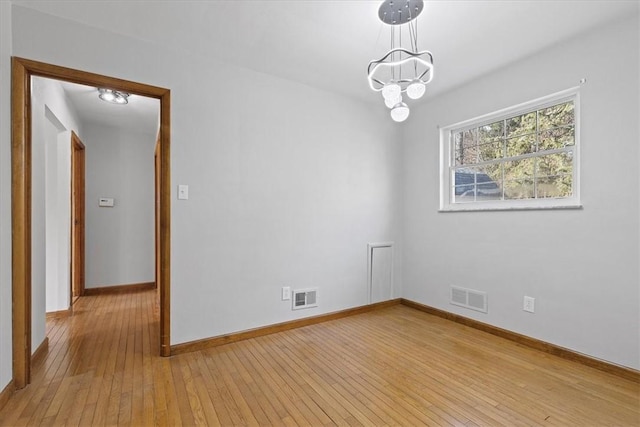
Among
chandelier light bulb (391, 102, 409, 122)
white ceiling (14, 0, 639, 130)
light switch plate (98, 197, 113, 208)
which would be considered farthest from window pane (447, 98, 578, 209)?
light switch plate (98, 197, 113, 208)

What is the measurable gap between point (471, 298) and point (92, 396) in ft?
10.5

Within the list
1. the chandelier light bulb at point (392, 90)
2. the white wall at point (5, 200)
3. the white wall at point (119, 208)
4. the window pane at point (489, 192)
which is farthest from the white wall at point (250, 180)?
the white wall at point (119, 208)

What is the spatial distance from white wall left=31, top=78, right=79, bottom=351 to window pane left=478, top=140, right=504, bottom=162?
159 inches

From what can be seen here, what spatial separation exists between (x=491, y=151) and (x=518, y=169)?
35cm

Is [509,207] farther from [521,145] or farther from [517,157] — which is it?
[521,145]

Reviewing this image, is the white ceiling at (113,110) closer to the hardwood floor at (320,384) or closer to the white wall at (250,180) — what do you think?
the white wall at (250,180)

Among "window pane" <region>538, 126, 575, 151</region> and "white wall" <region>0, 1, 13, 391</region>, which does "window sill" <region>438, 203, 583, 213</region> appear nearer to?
"window pane" <region>538, 126, 575, 151</region>

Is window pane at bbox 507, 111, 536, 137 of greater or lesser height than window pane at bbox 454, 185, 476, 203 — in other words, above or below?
above

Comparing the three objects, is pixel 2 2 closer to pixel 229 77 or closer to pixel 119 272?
pixel 229 77

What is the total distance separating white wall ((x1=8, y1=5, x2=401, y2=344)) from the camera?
2.38 meters

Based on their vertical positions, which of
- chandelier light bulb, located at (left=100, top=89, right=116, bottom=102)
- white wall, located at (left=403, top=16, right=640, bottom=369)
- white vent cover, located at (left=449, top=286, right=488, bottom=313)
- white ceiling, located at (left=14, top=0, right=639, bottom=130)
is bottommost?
white vent cover, located at (left=449, top=286, right=488, bottom=313)

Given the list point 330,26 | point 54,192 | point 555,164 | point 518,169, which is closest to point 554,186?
point 555,164

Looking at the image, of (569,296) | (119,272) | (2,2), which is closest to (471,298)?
(569,296)

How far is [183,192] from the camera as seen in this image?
99.2 inches
